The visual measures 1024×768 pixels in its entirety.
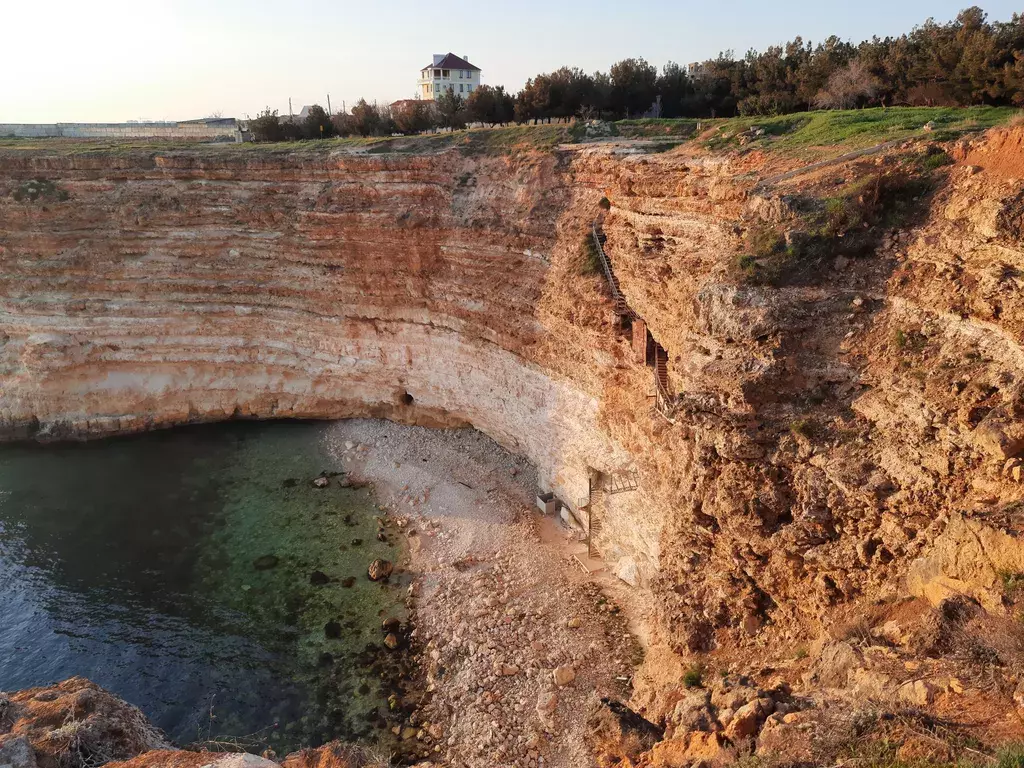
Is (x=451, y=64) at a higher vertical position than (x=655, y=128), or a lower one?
higher

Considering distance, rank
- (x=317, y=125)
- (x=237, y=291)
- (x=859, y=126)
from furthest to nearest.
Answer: (x=317, y=125)
(x=237, y=291)
(x=859, y=126)

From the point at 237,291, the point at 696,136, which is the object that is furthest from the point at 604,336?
the point at 237,291

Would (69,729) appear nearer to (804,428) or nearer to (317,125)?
(804,428)

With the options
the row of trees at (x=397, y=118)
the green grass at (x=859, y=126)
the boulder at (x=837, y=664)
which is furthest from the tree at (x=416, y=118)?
the boulder at (x=837, y=664)

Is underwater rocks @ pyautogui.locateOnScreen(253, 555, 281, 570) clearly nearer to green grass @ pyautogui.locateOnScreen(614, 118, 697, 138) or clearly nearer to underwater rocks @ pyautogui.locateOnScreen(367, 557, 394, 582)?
underwater rocks @ pyautogui.locateOnScreen(367, 557, 394, 582)

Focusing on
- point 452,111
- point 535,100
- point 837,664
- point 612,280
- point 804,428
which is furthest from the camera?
point 452,111

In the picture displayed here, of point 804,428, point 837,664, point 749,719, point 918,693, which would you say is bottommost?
point 749,719

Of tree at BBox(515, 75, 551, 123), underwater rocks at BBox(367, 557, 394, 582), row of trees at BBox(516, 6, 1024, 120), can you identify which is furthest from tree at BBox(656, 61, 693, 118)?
underwater rocks at BBox(367, 557, 394, 582)
